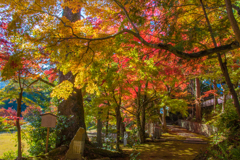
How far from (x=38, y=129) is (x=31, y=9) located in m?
4.26

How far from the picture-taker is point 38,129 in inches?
235

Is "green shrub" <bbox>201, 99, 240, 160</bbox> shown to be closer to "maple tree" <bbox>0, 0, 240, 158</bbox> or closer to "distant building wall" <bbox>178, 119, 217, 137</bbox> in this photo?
"maple tree" <bbox>0, 0, 240, 158</bbox>

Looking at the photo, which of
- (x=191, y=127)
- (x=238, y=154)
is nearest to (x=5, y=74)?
(x=238, y=154)

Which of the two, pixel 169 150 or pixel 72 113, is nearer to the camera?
pixel 72 113

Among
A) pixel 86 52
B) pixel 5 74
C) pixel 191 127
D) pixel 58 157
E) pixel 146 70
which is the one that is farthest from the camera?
pixel 191 127

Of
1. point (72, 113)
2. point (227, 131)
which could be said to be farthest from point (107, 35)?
point (227, 131)

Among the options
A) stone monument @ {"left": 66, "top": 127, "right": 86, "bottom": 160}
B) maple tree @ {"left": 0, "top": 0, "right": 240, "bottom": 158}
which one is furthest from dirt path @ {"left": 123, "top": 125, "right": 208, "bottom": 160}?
maple tree @ {"left": 0, "top": 0, "right": 240, "bottom": 158}

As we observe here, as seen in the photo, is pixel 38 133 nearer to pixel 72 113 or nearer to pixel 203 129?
pixel 72 113

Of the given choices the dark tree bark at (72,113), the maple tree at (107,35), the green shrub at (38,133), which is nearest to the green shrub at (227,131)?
the maple tree at (107,35)

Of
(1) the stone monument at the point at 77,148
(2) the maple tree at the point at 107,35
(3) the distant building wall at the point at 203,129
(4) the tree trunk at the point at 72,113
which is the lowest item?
(3) the distant building wall at the point at 203,129

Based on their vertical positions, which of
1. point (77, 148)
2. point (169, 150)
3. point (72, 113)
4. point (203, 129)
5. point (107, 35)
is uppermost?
point (107, 35)

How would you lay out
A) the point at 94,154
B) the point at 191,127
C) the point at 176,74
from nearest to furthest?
the point at 94,154 < the point at 176,74 < the point at 191,127

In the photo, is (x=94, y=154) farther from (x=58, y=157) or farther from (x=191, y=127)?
(x=191, y=127)

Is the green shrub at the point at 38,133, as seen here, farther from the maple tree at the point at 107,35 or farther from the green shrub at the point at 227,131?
the green shrub at the point at 227,131
